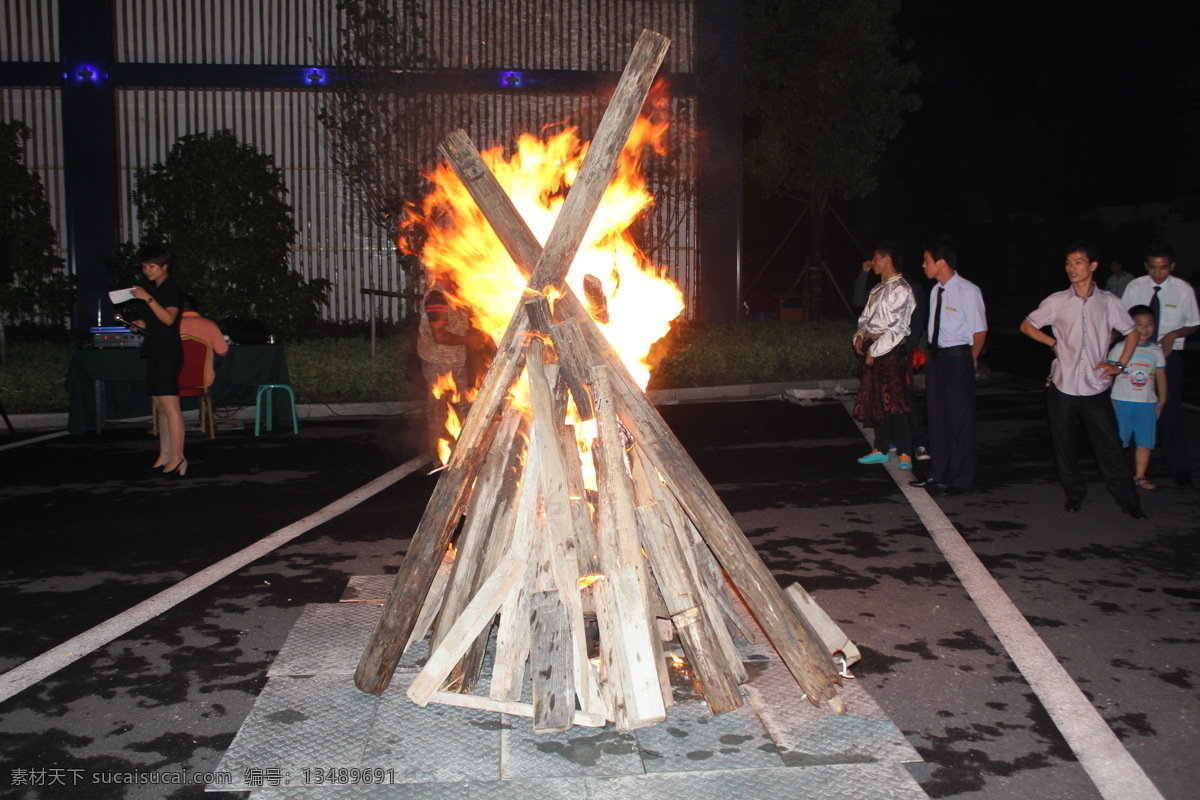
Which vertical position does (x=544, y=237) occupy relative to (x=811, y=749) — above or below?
above

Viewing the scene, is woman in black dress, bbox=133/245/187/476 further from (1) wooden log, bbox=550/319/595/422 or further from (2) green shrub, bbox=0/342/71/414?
(1) wooden log, bbox=550/319/595/422

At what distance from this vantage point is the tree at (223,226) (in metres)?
13.2

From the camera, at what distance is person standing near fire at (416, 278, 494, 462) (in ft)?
25.5

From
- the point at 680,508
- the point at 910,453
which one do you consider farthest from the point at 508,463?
the point at 910,453

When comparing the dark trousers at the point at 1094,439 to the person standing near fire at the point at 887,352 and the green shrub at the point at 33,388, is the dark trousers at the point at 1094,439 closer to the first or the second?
the person standing near fire at the point at 887,352

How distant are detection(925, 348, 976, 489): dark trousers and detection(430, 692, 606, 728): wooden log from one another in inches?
182

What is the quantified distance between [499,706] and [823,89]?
19030 millimetres

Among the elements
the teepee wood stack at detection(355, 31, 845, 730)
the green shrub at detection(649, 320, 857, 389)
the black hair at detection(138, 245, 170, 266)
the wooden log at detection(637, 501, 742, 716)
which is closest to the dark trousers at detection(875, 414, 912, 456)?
the teepee wood stack at detection(355, 31, 845, 730)

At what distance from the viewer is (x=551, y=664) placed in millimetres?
3596

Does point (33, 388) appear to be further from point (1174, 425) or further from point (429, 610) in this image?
point (1174, 425)

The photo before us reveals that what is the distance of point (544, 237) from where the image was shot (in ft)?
14.6

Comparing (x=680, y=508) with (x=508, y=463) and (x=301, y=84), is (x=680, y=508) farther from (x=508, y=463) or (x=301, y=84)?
(x=301, y=84)

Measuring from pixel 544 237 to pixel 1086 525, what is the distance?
440cm

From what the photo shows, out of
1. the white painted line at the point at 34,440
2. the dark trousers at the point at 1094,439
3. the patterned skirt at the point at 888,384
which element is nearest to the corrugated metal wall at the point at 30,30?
the white painted line at the point at 34,440
